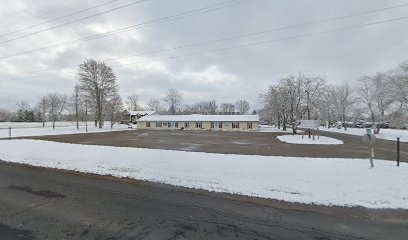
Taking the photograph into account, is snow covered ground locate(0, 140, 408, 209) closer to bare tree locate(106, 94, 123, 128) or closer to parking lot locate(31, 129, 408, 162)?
parking lot locate(31, 129, 408, 162)

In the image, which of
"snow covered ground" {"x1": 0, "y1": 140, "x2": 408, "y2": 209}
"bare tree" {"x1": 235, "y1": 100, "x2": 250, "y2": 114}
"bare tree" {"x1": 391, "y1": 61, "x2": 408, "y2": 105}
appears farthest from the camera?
"bare tree" {"x1": 235, "y1": 100, "x2": 250, "y2": 114}

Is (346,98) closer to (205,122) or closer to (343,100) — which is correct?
(343,100)

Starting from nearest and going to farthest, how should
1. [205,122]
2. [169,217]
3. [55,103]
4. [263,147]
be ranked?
[169,217] → [263,147] → [205,122] → [55,103]

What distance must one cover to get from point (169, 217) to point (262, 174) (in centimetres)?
466

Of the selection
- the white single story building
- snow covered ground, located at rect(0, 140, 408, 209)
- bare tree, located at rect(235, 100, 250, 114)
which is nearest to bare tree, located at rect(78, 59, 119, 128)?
the white single story building

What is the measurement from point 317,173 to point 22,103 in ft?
441

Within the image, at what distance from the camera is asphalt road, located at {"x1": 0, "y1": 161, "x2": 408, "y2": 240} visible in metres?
4.23

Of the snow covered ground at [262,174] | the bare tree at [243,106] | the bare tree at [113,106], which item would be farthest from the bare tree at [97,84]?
the bare tree at [243,106]

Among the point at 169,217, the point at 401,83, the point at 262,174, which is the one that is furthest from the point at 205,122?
the point at 169,217

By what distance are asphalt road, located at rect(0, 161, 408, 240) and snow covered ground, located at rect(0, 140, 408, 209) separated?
668 millimetres

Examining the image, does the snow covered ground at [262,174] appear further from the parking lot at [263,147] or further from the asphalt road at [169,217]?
the parking lot at [263,147]

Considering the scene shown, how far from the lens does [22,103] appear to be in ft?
370

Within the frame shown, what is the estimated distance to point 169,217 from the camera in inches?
195

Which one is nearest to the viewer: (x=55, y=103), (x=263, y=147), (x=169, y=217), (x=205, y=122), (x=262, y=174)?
(x=169, y=217)
